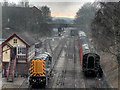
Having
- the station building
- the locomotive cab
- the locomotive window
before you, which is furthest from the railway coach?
the locomotive window

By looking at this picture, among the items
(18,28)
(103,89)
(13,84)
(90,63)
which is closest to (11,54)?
(13,84)

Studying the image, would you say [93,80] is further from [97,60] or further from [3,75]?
[3,75]

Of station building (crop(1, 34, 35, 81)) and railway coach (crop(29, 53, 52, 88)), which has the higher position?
station building (crop(1, 34, 35, 81))

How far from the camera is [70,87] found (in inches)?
895

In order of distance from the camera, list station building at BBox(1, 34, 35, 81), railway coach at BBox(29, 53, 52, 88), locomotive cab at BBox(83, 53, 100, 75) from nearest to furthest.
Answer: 1. railway coach at BBox(29, 53, 52, 88)
2. locomotive cab at BBox(83, 53, 100, 75)
3. station building at BBox(1, 34, 35, 81)

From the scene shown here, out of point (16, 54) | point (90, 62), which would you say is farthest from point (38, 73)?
point (90, 62)

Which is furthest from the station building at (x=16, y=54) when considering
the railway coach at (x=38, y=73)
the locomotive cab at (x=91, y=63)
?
the locomotive cab at (x=91, y=63)

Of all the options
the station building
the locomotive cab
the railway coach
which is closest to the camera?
the railway coach

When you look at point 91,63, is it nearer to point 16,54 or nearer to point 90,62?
point 90,62

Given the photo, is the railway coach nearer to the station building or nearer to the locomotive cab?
the station building

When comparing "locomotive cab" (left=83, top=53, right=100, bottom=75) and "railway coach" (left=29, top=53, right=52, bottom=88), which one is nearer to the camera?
Result: "railway coach" (left=29, top=53, right=52, bottom=88)

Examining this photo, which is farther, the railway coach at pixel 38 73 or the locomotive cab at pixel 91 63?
the locomotive cab at pixel 91 63

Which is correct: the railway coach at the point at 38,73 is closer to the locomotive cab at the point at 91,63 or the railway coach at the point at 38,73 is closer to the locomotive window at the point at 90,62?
the locomotive cab at the point at 91,63

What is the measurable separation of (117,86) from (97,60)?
5472mm
